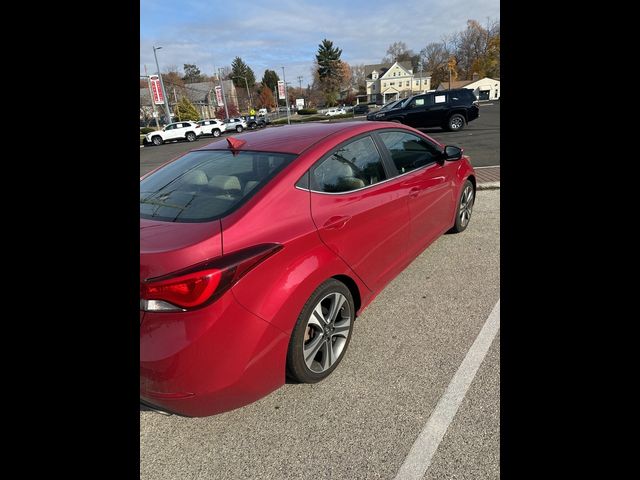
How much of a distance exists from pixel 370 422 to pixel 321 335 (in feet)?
1.82

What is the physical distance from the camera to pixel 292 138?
2.65m

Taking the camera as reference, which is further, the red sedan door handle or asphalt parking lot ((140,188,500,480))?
the red sedan door handle

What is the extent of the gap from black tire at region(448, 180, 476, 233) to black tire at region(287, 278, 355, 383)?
2.47 metres

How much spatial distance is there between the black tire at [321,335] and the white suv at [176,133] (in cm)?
3096

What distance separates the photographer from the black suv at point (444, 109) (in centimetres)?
1738

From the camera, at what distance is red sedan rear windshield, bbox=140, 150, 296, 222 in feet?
6.66

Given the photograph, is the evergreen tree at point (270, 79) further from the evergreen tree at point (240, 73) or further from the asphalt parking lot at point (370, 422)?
the asphalt parking lot at point (370, 422)

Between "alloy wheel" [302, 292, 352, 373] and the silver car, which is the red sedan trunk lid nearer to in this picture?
"alloy wheel" [302, 292, 352, 373]

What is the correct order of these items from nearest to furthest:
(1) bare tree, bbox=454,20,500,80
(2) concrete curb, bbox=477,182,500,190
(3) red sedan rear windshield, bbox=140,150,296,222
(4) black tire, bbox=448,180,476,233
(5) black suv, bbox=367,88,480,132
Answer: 1. (3) red sedan rear windshield, bbox=140,150,296,222
2. (4) black tire, bbox=448,180,476,233
3. (2) concrete curb, bbox=477,182,500,190
4. (5) black suv, bbox=367,88,480,132
5. (1) bare tree, bbox=454,20,500,80

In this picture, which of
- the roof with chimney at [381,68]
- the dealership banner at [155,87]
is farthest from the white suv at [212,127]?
the roof with chimney at [381,68]

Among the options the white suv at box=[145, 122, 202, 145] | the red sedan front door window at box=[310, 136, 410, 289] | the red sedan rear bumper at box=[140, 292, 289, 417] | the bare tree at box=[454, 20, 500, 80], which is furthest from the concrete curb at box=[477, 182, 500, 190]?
the bare tree at box=[454, 20, 500, 80]

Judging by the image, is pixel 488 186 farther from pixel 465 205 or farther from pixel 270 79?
pixel 270 79
